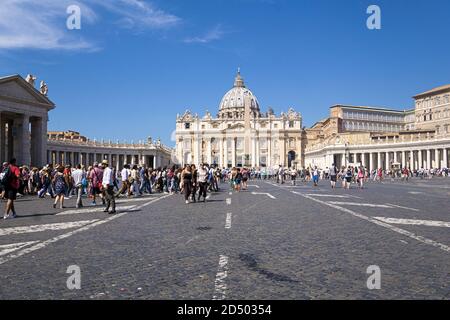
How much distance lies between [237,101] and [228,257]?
478 feet

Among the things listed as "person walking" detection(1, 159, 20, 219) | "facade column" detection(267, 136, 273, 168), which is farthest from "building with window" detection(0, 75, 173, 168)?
"facade column" detection(267, 136, 273, 168)

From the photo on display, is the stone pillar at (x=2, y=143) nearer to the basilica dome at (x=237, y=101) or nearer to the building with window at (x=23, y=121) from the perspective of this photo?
the building with window at (x=23, y=121)

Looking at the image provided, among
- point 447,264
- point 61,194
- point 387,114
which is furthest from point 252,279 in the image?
point 387,114

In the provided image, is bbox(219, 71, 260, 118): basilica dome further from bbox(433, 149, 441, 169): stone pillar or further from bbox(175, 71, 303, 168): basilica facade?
bbox(433, 149, 441, 169): stone pillar

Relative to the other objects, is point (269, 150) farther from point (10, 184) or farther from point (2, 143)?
point (10, 184)

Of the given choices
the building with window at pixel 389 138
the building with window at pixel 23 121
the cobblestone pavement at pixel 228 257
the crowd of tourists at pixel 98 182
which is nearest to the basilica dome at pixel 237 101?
the building with window at pixel 389 138

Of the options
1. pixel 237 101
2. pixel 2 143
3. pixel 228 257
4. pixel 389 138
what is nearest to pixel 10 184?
pixel 228 257

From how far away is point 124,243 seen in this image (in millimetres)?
7602

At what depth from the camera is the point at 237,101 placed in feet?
493

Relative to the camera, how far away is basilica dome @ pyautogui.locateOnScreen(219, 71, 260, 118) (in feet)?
484

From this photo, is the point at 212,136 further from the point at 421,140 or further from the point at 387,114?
the point at 421,140

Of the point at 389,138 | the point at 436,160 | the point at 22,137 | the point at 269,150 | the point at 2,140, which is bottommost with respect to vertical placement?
the point at 436,160

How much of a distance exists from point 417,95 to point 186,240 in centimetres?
8991

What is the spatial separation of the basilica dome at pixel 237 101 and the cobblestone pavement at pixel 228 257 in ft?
440
